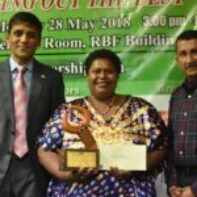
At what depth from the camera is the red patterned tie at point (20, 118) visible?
2477 millimetres

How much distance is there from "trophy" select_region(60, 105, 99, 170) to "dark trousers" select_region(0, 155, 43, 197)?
1.06 feet

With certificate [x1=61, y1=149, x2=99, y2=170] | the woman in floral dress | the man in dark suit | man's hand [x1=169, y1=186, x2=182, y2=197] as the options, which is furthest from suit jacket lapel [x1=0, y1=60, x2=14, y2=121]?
man's hand [x1=169, y1=186, x2=182, y2=197]

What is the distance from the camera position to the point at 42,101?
251cm

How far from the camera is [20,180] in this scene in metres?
2.47

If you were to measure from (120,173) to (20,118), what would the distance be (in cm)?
60

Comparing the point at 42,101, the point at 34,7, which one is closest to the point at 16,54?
the point at 42,101

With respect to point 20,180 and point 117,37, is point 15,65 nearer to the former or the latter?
point 20,180

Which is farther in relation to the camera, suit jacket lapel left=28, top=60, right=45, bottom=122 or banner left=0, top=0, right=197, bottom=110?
banner left=0, top=0, right=197, bottom=110

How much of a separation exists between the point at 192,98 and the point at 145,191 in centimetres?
47

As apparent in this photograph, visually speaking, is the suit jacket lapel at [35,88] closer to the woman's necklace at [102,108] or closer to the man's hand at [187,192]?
the woman's necklace at [102,108]

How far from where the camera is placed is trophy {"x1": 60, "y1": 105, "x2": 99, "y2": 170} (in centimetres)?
216

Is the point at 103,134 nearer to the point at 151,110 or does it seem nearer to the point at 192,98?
the point at 151,110

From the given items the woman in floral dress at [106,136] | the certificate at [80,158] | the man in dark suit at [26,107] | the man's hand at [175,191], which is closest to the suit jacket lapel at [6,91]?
the man in dark suit at [26,107]

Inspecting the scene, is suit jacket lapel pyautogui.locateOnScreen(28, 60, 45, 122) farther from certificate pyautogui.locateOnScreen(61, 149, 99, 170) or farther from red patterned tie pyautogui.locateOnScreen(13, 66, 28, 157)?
certificate pyautogui.locateOnScreen(61, 149, 99, 170)
